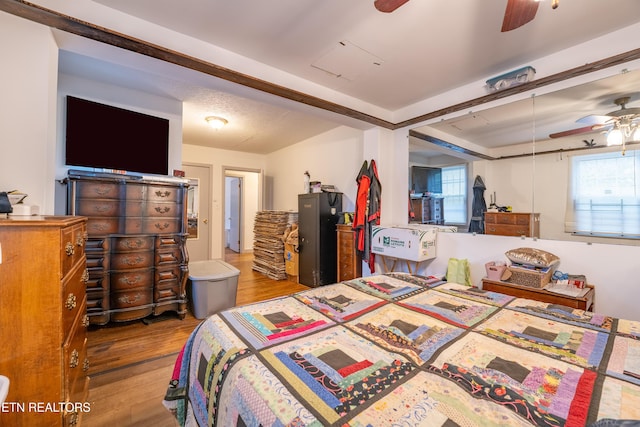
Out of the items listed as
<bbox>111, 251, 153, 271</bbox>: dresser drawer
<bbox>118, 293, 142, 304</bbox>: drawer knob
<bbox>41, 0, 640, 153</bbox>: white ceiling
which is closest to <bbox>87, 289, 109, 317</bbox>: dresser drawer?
<bbox>118, 293, 142, 304</bbox>: drawer knob

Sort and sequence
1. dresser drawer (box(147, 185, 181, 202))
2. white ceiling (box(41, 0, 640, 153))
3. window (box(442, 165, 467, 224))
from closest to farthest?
white ceiling (box(41, 0, 640, 153)), dresser drawer (box(147, 185, 181, 202)), window (box(442, 165, 467, 224))

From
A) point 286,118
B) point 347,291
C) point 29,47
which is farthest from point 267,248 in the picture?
point 29,47

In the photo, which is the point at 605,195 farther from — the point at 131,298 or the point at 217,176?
the point at 217,176

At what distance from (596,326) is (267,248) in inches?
177

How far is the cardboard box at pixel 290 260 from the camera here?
4.58 meters

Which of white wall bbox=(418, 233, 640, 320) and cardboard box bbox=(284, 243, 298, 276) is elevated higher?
white wall bbox=(418, 233, 640, 320)

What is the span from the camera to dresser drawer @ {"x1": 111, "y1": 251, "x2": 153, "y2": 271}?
8.63 feet

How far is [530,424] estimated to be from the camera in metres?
0.66

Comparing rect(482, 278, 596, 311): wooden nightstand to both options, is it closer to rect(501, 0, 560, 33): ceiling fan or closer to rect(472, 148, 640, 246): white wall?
rect(472, 148, 640, 246): white wall

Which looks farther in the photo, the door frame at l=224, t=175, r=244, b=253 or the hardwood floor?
the door frame at l=224, t=175, r=244, b=253

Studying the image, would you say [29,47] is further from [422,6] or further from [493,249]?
[493,249]

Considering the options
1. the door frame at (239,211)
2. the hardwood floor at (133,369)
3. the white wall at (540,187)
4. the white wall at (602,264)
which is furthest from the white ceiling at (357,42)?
the door frame at (239,211)

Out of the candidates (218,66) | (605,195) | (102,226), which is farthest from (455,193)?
(102,226)

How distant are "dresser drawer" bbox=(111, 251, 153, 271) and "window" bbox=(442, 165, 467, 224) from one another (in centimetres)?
349
